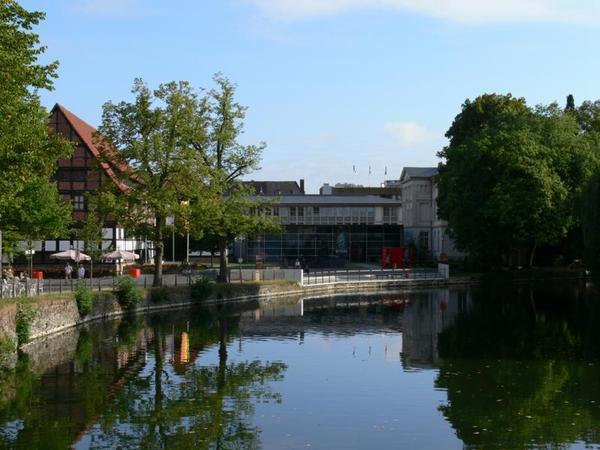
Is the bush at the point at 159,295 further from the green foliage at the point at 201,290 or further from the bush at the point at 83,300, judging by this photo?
the bush at the point at 83,300

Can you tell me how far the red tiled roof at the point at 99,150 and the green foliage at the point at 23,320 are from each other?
15820mm

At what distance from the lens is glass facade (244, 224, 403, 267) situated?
326 feet

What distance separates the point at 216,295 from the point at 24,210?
1179cm

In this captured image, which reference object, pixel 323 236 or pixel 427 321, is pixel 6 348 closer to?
pixel 427 321

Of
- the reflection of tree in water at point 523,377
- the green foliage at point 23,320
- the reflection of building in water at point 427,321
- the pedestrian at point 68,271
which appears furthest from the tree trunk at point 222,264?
the green foliage at point 23,320

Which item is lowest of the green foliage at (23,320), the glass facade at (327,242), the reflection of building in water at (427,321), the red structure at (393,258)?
the reflection of building in water at (427,321)

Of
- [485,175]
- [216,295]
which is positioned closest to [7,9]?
[216,295]

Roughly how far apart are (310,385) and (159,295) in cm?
2284

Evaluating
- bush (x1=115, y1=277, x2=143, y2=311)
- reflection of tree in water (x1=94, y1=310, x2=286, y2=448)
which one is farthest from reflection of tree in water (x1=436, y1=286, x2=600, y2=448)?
bush (x1=115, y1=277, x2=143, y2=311)

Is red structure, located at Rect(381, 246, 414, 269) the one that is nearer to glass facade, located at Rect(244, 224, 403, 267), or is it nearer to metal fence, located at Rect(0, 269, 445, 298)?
metal fence, located at Rect(0, 269, 445, 298)

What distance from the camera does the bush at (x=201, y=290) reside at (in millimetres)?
51000

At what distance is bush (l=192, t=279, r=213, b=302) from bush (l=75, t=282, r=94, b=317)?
34.7 feet

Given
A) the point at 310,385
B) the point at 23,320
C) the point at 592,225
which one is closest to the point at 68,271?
the point at 23,320

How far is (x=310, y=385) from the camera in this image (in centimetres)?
2689
